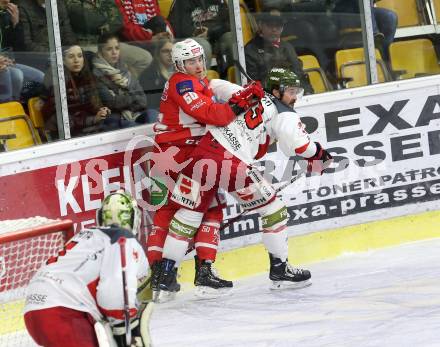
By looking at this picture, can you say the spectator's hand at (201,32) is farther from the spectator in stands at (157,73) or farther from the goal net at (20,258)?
the goal net at (20,258)

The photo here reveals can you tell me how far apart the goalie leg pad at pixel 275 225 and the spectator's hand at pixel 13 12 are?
4.88ft

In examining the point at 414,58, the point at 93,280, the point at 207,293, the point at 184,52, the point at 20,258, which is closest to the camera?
the point at 93,280

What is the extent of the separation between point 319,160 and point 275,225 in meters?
0.39

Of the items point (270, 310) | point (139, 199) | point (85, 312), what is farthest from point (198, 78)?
point (85, 312)

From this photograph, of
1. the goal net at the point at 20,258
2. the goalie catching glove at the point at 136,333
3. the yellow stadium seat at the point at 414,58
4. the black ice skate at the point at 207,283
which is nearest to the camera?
the goalie catching glove at the point at 136,333

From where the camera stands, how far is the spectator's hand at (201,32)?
6.36 meters

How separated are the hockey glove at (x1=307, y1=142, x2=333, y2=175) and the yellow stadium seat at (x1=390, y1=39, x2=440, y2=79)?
1042mm

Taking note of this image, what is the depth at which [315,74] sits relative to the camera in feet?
→ 21.9

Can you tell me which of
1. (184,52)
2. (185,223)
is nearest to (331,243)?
(185,223)

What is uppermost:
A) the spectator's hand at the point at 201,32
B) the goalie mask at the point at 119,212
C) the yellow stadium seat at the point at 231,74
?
the goalie mask at the point at 119,212

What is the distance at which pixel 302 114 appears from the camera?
256 inches

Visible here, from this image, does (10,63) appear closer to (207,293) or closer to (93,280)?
(207,293)

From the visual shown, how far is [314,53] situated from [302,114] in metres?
0.42

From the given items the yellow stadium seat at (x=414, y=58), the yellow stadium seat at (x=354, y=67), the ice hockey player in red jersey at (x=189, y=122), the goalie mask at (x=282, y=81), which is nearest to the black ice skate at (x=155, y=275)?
the ice hockey player in red jersey at (x=189, y=122)
